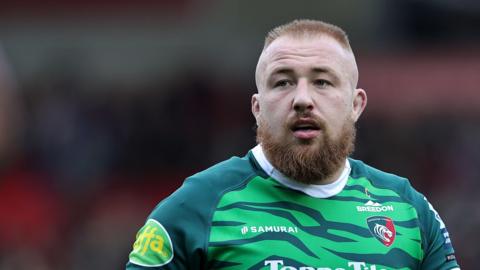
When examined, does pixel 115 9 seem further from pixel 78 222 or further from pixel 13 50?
pixel 78 222

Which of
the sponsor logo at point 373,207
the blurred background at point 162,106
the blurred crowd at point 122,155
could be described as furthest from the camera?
the blurred background at point 162,106

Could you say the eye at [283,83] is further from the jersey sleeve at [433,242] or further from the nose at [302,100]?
the jersey sleeve at [433,242]

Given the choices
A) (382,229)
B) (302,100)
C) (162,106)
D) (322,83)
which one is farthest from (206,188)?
(162,106)

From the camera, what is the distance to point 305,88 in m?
4.50

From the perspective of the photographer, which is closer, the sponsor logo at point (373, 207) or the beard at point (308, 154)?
the beard at point (308, 154)

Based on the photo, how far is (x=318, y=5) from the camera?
701 inches

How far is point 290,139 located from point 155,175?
33.7ft

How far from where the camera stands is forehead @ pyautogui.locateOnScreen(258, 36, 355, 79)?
4.55 m

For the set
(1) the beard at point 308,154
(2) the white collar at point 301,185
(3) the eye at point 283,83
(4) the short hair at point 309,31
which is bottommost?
(2) the white collar at point 301,185

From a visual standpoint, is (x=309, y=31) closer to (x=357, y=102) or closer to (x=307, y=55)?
(x=307, y=55)

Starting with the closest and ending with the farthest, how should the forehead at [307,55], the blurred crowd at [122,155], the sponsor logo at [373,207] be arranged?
the forehead at [307,55]
the sponsor logo at [373,207]
the blurred crowd at [122,155]

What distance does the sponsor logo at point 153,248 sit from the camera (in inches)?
170

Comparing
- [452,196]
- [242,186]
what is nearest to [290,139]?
[242,186]

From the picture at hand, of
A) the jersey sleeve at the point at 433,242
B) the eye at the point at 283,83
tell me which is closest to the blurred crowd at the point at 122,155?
the jersey sleeve at the point at 433,242
